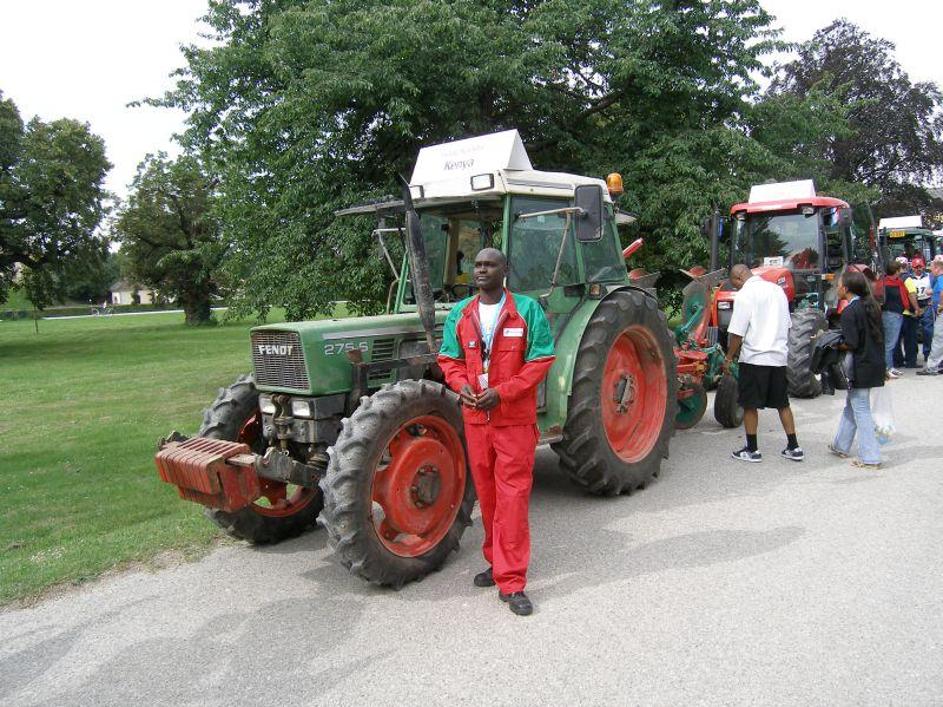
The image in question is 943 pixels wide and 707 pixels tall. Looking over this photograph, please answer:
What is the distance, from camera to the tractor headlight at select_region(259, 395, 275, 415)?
4.71 metres

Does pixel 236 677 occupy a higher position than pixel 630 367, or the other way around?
pixel 630 367

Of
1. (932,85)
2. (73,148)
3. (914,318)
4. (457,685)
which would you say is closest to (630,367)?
(457,685)

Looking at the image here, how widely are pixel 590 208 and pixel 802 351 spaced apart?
5.81 metres

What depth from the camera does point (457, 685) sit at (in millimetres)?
3166

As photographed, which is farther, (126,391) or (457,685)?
(126,391)

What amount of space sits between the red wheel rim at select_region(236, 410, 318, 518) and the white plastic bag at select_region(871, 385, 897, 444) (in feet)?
16.6

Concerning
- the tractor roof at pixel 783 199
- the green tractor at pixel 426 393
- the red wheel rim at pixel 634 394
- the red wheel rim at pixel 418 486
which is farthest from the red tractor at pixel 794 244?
the red wheel rim at pixel 418 486

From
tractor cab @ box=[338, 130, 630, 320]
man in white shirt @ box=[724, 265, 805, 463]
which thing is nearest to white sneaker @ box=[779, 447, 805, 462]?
man in white shirt @ box=[724, 265, 805, 463]

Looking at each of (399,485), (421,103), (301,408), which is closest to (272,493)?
(301,408)

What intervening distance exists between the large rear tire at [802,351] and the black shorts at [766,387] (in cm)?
320

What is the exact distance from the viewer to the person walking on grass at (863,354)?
6.32 m

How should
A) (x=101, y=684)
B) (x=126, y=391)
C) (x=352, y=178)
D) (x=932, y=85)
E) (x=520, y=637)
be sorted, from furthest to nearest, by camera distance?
(x=932, y=85) → (x=126, y=391) → (x=352, y=178) → (x=520, y=637) → (x=101, y=684)

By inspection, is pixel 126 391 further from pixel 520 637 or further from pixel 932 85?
pixel 932 85

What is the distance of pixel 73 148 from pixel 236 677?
27.5 m
